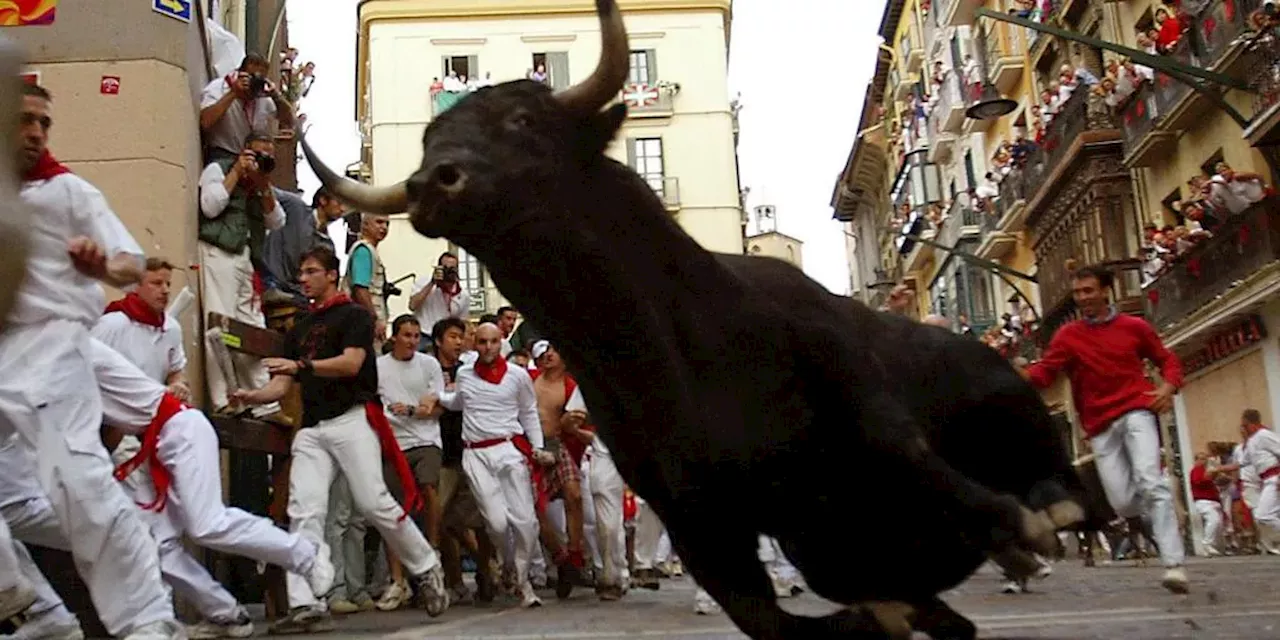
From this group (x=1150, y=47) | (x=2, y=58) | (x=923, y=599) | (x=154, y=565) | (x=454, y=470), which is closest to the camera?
(x=2, y=58)

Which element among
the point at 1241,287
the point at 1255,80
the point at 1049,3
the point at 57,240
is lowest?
the point at 57,240

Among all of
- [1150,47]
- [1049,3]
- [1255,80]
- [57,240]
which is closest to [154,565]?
[57,240]

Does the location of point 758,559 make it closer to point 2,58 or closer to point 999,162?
point 2,58

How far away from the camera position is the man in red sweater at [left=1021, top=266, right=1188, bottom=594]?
32.2 ft

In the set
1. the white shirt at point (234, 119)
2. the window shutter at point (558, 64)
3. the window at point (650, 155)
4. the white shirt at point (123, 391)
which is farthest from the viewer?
the window shutter at point (558, 64)

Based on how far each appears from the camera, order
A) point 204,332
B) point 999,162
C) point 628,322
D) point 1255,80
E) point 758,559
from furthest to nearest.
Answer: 1. point 999,162
2. point 1255,80
3. point 204,332
4. point 758,559
5. point 628,322

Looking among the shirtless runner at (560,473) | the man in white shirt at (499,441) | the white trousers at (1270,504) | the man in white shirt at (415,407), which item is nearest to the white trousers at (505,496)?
the man in white shirt at (499,441)

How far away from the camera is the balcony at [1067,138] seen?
35.1 meters

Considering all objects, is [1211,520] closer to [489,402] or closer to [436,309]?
[436,309]

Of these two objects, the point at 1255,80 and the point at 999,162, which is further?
the point at 999,162

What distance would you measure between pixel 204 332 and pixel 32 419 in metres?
4.32

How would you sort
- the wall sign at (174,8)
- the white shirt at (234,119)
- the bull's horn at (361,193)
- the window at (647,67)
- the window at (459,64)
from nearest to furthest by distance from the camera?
the bull's horn at (361,193)
the wall sign at (174,8)
the white shirt at (234,119)
the window at (647,67)
the window at (459,64)

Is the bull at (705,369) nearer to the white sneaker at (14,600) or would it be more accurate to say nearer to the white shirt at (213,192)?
the white sneaker at (14,600)

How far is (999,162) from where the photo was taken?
42.5 meters
